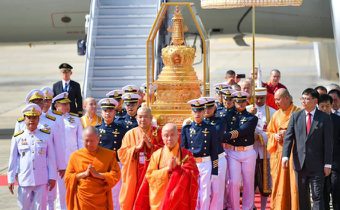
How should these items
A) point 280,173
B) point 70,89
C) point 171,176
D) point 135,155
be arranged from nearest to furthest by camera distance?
point 171,176
point 135,155
point 280,173
point 70,89

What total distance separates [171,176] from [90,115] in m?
3.03

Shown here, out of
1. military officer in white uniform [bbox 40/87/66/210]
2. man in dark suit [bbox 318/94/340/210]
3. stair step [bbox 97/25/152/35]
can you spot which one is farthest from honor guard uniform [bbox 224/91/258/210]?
stair step [bbox 97/25/152/35]

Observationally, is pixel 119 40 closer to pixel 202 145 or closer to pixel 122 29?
pixel 122 29

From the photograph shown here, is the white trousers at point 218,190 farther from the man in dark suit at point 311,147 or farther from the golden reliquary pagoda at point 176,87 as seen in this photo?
the man in dark suit at point 311,147

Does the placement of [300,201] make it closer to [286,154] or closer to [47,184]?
[286,154]

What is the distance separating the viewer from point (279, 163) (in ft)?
40.1

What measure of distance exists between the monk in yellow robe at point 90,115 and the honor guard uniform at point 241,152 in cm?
178

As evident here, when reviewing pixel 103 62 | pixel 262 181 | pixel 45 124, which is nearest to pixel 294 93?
pixel 103 62

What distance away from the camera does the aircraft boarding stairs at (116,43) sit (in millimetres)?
19031

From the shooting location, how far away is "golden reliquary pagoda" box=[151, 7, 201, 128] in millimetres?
12211

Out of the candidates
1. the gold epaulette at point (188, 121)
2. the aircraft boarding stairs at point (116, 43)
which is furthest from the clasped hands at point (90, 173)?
the aircraft boarding stairs at point (116, 43)

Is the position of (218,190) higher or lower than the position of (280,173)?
lower

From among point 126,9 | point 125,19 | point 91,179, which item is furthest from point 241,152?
point 126,9

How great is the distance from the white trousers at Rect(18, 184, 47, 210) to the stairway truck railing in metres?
7.32
